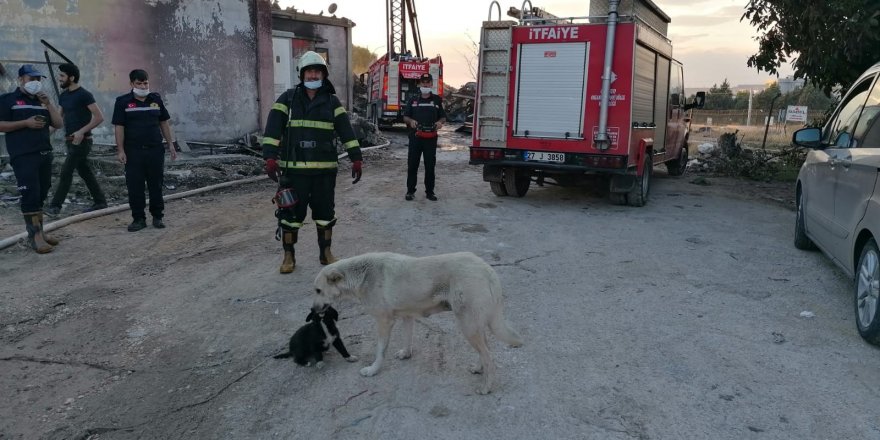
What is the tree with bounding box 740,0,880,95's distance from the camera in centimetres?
758

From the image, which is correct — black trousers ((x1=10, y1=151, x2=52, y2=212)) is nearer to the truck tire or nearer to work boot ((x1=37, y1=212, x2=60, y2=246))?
work boot ((x1=37, y1=212, x2=60, y2=246))

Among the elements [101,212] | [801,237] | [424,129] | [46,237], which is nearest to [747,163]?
[801,237]

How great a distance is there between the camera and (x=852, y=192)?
435 centimetres

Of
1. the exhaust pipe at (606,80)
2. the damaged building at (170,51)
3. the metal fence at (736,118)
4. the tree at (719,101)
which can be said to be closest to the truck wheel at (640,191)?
the exhaust pipe at (606,80)

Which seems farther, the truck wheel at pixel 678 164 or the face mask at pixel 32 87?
the truck wheel at pixel 678 164

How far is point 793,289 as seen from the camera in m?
5.05

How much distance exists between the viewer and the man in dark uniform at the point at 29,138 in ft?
19.1

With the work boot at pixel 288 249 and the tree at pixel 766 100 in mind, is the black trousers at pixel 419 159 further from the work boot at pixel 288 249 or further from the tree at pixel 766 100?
the tree at pixel 766 100

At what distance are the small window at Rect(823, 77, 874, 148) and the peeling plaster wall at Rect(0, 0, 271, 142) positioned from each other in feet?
41.5

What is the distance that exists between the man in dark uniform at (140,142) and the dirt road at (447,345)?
1.19 feet

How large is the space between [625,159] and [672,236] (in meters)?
1.50

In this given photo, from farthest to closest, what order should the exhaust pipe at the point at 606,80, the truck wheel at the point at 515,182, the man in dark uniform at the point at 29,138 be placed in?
the truck wheel at the point at 515,182, the exhaust pipe at the point at 606,80, the man in dark uniform at the point at 29,138

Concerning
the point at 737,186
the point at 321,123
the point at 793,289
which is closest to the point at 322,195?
the point at 321,123

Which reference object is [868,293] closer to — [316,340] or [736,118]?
[316,340]
